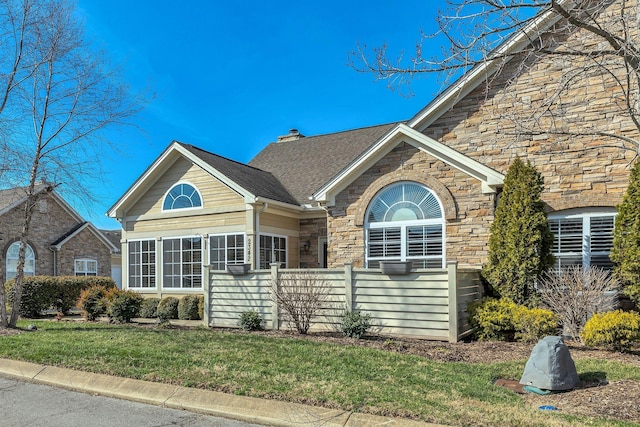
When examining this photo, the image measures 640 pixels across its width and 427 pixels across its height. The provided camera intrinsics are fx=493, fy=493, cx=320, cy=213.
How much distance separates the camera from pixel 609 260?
10.2 metres

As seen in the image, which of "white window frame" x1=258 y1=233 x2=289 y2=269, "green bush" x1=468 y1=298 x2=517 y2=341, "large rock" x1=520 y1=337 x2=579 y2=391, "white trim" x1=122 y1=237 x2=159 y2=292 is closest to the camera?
"large rock" x1=520 y1=337 x2=579 y2=391

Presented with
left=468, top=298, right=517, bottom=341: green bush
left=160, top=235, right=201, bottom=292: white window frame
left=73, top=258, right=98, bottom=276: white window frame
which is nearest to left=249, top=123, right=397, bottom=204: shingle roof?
left=160, top=235, right=201, bottom=292: white window frame

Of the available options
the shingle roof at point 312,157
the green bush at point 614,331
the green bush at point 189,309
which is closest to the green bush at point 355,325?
the green bush at point 614,331

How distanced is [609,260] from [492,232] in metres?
2.53

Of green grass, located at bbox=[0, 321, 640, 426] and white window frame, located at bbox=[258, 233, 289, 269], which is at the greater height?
white window frame, located at bbox=[258, 233, 289, 269]

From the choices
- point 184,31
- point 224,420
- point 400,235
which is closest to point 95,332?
point 224,420

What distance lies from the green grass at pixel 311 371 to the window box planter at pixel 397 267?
5.87 ft

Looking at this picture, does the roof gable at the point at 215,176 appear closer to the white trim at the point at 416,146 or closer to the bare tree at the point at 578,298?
the white trim at the point at 416,146

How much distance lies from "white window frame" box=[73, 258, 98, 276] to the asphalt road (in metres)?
21.6

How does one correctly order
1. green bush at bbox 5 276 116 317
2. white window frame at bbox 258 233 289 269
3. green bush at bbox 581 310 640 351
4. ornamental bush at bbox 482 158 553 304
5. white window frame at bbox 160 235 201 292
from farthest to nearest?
1. green bush at bbox 5 276 116 317
2. white window frame at bbox 160 235 201 292
3. white window frame at bbox 258 233 289 269
4. ornamental bush at bbox 482 158 553 304
5. green bush at bbox 581 310 640 351

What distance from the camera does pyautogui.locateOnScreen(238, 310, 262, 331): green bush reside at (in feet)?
33.9

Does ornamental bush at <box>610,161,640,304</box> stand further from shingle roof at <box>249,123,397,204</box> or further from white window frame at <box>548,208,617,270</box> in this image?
shingle roof at <box>249,123,397,204</box>

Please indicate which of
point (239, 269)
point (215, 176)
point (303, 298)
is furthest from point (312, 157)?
point (303, 298)

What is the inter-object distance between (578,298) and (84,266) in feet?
81.2
